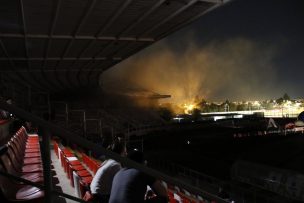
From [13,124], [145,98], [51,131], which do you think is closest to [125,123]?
[145,98]

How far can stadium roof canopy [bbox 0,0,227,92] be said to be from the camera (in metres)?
13.2

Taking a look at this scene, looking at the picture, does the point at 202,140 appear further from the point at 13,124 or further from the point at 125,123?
the point at 13,124

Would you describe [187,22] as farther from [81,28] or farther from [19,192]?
[19,192]

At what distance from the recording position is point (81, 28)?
634 inches

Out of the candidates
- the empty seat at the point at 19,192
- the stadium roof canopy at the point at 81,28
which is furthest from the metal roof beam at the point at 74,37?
the empty seat at the point at 19,192

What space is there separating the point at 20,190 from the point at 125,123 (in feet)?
103

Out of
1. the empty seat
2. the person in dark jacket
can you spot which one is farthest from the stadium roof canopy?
the person in dark jacket

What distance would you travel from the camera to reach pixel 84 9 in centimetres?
1344

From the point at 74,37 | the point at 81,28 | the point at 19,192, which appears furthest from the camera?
the point at 74,37

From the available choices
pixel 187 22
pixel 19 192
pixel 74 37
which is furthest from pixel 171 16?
pixel 19 192

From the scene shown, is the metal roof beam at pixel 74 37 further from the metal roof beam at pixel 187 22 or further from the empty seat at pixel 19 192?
the empty seat at pixel 19 192

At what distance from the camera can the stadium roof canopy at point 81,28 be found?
13156 millimetres

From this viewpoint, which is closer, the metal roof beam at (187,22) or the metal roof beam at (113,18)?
the metal roof beam at (113,18)

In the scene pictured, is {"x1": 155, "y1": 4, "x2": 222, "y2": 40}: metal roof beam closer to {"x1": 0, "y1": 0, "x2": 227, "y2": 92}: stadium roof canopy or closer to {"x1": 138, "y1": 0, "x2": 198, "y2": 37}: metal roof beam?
{"x1": 0, "y1": 0, "x2": 227, "y2": 92}: stadium roof canopy
